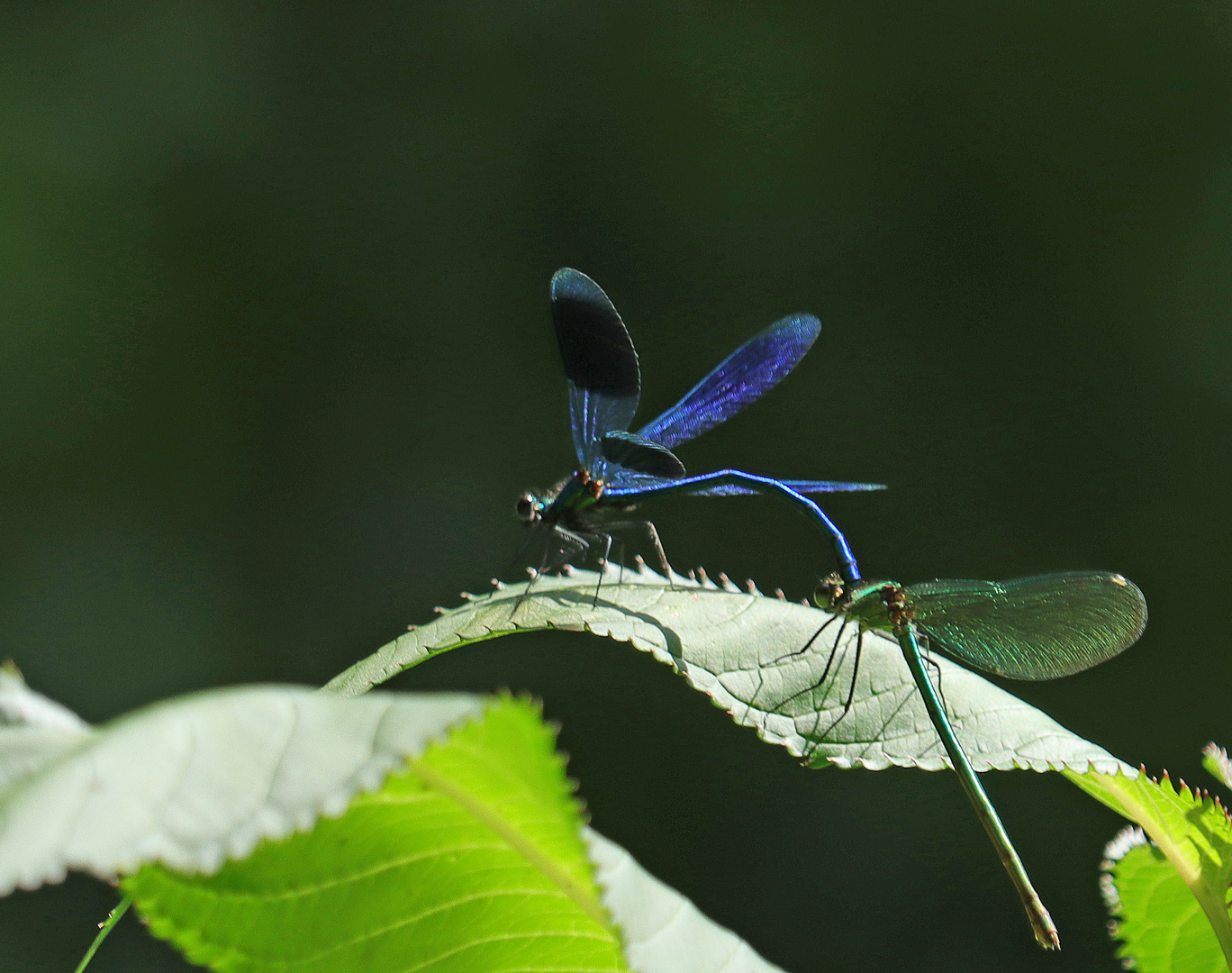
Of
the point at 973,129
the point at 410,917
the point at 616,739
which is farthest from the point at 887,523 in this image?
the point at 410,917

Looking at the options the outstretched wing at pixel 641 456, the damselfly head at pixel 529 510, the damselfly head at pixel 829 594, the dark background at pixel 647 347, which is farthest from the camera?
the dark background at pixel 647 347

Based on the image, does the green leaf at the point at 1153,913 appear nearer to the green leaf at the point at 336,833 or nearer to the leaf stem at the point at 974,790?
the leaf stem at the point at 974,790

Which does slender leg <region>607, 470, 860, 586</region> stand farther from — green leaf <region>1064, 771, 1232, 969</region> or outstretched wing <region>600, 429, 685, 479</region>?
green leaf <region>1064, 771, 1232, 969</region>

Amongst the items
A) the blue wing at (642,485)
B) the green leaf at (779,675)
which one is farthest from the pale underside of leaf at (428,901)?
the blue wing at (642,485)

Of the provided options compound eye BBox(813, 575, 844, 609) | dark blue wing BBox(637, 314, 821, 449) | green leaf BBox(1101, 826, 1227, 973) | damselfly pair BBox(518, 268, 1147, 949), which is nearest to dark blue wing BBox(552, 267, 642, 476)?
damselfly pair BBox(518, 268, 1147, 949)

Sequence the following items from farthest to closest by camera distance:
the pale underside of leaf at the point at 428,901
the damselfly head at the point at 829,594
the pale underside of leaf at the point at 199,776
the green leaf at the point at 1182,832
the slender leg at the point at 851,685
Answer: the damselfly head at the point at 829,594 → the slender leg at the point at 851,685 → the green leaf at the point at 1182,832 → the pale underside of leaf at the point at 428,901 → the pale underside of leaf at the point at 199,776

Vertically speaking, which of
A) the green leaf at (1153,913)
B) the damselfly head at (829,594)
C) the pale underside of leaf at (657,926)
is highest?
the damselfly head at (829,594)

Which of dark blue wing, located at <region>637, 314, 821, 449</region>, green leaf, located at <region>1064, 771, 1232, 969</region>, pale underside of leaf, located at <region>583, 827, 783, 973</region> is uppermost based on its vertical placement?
dark blue wing, located at <region>637, 314, 821, 449</region>

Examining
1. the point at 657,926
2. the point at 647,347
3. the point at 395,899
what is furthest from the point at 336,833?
the point at 647,347
